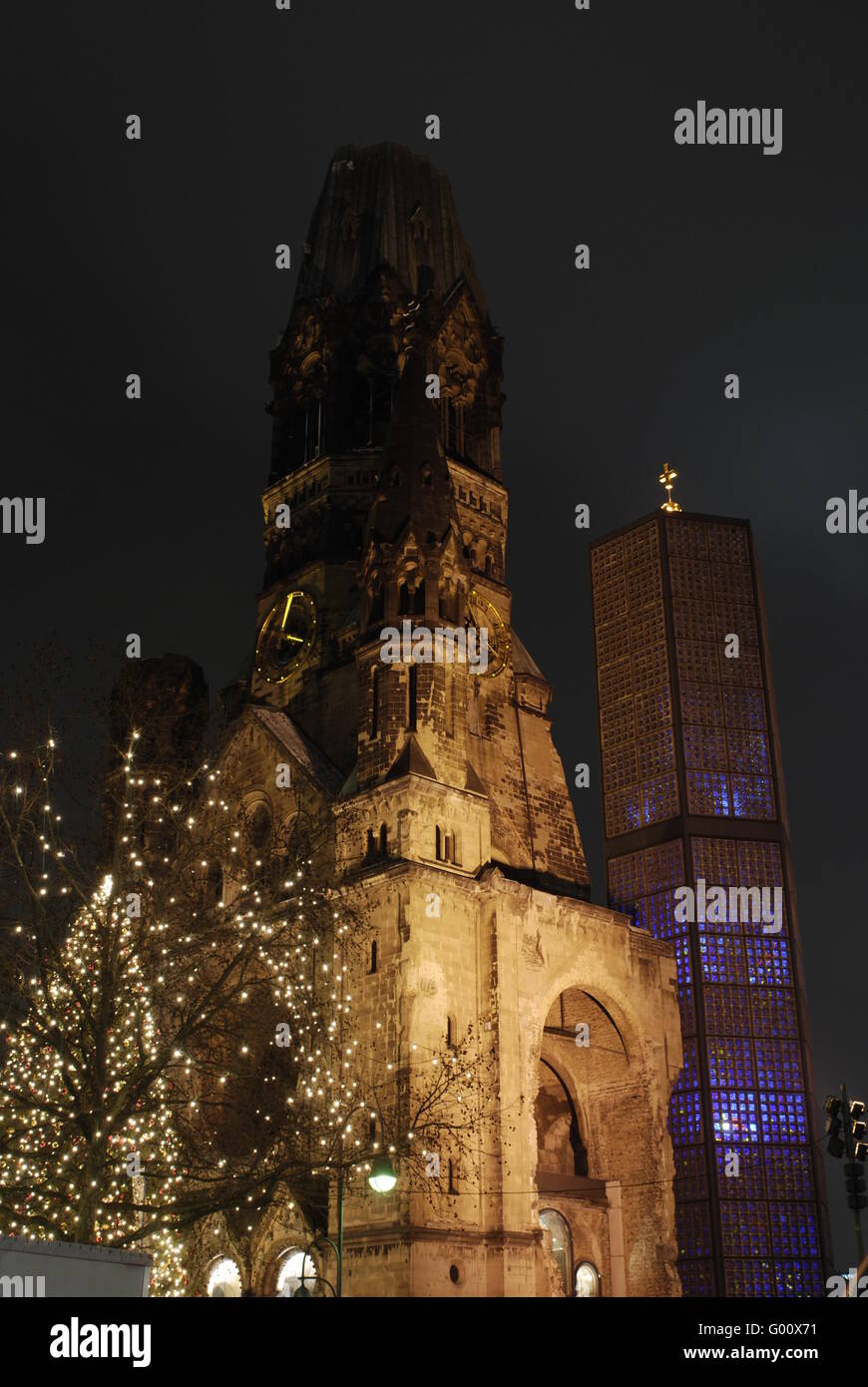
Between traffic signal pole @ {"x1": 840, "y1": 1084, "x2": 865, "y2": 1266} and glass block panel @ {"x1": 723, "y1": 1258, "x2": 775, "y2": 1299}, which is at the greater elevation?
traffic signal pole @ {"x1": 840, "y1": 1084, "x2": 865, "y2": 1266}

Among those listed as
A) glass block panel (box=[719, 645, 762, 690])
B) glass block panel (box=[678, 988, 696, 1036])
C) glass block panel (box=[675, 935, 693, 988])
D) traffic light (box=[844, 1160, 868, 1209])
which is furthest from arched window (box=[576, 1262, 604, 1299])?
glass block panel (box=[719, 645, 762, 690])

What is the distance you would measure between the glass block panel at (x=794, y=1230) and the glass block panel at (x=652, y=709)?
20.1 metres

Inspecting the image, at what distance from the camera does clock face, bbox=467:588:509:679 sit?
49250 millimetres

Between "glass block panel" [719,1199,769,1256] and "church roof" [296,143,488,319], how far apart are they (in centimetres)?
3810

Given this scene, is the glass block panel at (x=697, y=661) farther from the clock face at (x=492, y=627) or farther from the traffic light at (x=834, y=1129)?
the traffic light at (x=834, y=1129)

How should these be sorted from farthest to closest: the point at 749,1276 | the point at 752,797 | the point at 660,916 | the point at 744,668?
the point at 744,668
the point at 752,797
the point at 660,916
the point at 749,1276

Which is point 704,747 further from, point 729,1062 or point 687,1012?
point 729,1062

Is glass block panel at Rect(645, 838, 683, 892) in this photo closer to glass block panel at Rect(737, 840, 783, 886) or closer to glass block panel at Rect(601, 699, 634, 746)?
glass block panel at Rect(737, 840, 783, 886)

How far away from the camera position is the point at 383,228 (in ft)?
187

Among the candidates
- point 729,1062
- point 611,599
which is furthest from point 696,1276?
point 611,599

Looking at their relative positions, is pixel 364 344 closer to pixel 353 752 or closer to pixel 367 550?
pixel 367 550

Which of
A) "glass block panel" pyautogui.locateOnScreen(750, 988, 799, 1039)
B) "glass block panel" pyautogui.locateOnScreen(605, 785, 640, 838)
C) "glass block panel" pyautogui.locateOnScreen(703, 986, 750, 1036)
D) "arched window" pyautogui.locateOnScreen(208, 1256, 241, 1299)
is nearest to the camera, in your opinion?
"arched window" pyautogui.locateOnScreen(208, 1256, 241, 1299)

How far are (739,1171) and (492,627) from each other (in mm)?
23121
